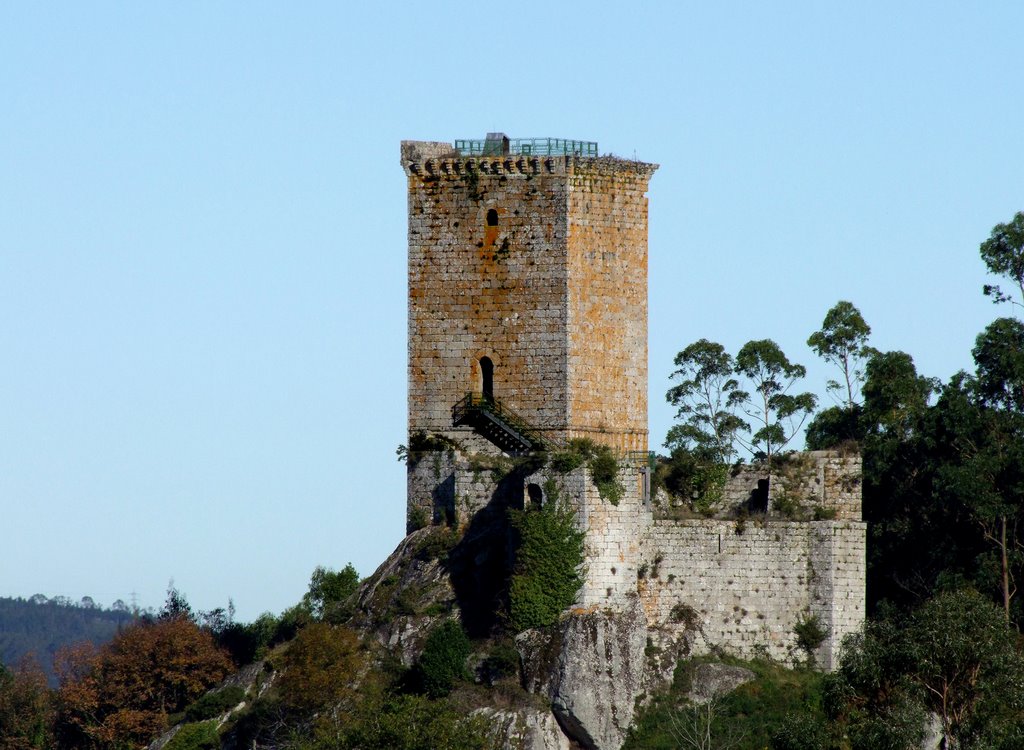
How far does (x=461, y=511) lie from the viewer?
69.5 metres

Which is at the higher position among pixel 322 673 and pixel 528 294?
pixel 528 294

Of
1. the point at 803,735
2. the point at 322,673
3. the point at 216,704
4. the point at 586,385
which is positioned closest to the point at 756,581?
the point at 586,385

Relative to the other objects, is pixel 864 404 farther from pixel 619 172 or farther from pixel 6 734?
pixel 6 734

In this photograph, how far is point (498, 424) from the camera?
227ft

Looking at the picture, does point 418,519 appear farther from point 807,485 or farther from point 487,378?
point 807,485

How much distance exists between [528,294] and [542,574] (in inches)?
321

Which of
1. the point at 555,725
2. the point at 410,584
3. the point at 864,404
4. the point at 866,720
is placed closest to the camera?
the point at 866,720

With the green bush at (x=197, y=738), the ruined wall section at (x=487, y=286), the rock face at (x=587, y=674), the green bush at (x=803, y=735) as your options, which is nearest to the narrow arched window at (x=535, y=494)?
the ruined wall section at (x=487, y=286)

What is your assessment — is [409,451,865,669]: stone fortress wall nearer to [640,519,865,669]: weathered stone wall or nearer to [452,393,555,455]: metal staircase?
[640,519,865,669]: weathered stone wall

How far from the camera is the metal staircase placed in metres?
69.0

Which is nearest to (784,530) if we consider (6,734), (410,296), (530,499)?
(530,499)

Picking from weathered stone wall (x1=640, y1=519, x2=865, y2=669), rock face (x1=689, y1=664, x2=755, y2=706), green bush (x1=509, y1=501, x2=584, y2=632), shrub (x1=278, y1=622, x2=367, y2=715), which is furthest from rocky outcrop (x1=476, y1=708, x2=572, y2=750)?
weathered stone wall (x1=640, y1=519, x2=865, y2=669)

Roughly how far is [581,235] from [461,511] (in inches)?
315

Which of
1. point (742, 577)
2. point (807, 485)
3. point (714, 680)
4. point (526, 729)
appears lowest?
point (526, 729)
